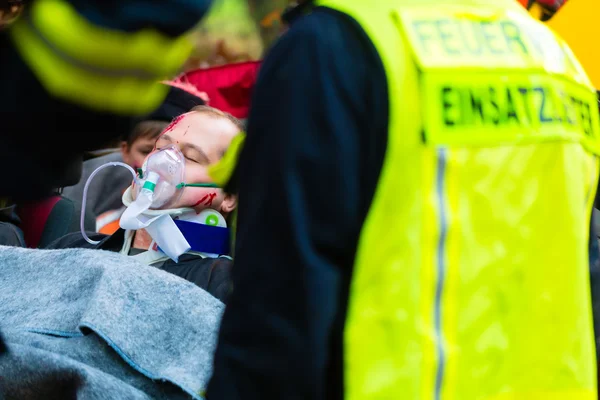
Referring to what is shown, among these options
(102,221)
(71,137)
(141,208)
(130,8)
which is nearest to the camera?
(130,8)

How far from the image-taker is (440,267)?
1.22 meters

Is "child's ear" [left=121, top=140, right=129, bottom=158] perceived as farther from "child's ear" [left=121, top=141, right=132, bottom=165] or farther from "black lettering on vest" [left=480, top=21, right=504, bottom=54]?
"black lettering on vest" [left=480, top=21, right=504, bottom=54]

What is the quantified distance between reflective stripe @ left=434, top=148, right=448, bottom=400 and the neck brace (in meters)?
1.43

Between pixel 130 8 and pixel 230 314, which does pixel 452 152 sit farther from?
pixel 130 8

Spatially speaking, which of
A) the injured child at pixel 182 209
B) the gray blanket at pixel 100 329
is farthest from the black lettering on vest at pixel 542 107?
the injured child at pixel 182 209

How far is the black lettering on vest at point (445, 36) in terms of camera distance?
1246 millimetres

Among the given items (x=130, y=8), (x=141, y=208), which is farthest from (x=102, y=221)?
(x=130, y=8)

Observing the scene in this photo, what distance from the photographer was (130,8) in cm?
94

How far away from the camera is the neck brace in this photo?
254 cm

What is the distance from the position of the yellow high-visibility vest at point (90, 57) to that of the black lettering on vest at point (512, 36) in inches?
21.4

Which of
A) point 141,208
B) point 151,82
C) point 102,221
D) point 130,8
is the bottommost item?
point 102,221

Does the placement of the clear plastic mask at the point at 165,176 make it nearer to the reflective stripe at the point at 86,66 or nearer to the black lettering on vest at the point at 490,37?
the black lettering on vest at the point at 490,37

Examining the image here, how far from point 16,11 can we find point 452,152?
2.00 ft

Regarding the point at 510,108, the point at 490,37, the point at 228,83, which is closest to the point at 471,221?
the point at 510,108
